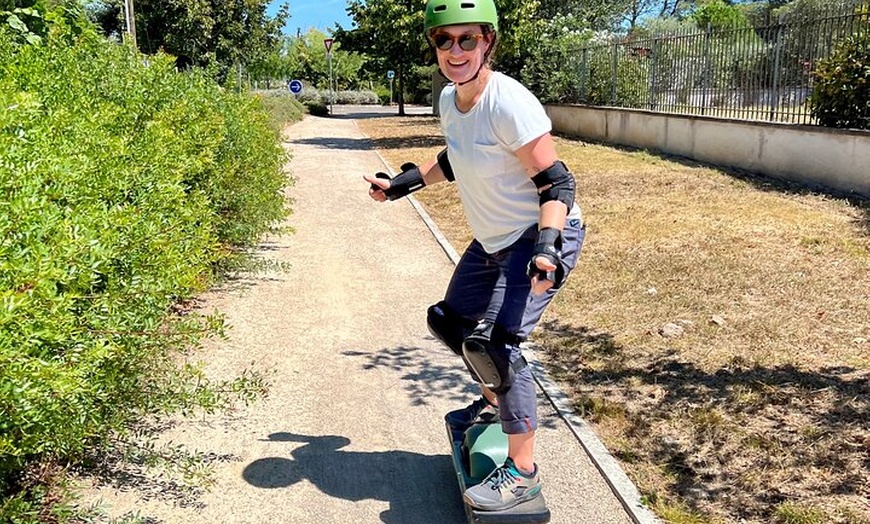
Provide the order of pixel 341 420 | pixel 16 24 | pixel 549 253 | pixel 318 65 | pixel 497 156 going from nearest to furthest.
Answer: pixel 549 253, pixel 497 156, pixel 341 420, pixel 16 24, pixel 318 65

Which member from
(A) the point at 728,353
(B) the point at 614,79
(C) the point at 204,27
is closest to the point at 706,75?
(B) the point at 614,79

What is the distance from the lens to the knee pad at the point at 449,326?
137 inches

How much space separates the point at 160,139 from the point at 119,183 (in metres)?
1.06

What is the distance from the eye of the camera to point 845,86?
1090 centimetres

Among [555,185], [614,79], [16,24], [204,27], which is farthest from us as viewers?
[204,27]

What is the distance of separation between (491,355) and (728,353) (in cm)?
268

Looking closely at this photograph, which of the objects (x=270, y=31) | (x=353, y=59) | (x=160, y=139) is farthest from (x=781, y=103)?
(x=353, y=59)

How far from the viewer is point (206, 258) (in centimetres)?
471

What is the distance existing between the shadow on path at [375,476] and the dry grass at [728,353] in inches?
35.7

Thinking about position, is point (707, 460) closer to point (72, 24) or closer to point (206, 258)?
point (206, 258)

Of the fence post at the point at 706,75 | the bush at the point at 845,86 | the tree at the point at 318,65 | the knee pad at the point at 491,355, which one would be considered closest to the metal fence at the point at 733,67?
the fence post at the point at 706,75

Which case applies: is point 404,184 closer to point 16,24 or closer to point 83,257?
point 83,257

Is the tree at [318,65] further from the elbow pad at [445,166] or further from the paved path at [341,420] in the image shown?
the elbow pad at [445,166]

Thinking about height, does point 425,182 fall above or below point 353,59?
below
